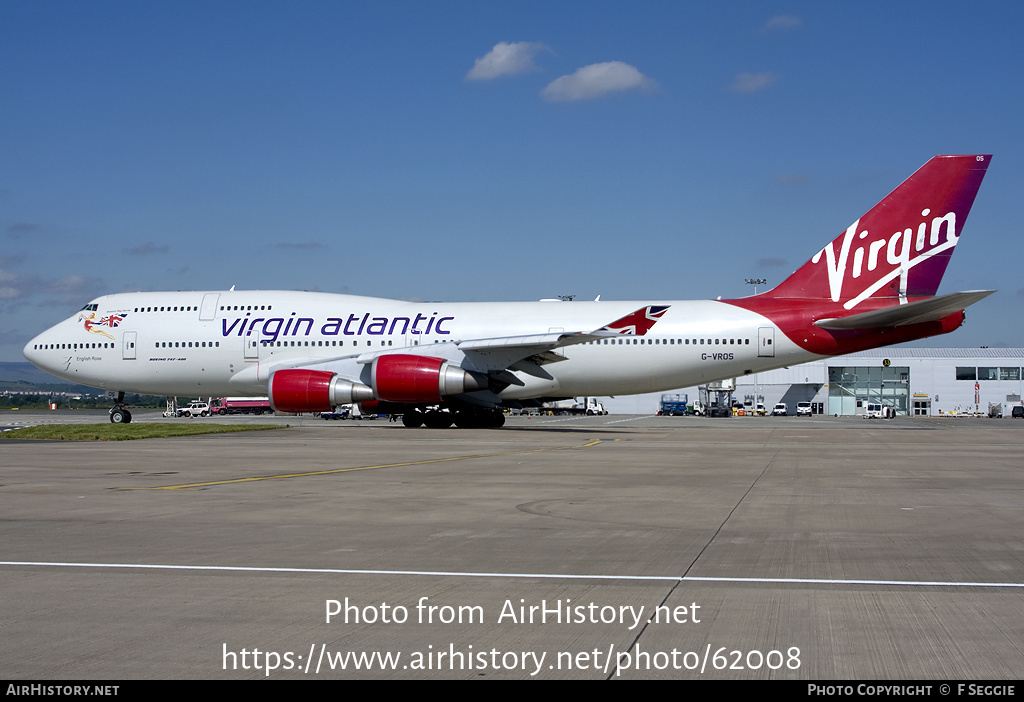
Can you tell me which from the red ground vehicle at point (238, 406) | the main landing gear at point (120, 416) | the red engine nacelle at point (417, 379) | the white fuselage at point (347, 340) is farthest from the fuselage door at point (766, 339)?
the red ground vehicle at point (238, 406)

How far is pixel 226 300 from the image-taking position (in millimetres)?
35125

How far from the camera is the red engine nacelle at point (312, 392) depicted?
29828 mm

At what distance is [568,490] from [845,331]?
20690 mm

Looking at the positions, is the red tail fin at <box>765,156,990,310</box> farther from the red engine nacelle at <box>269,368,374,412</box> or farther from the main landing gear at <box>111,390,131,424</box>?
the main landing gear at <box>111,390,131,424</box>

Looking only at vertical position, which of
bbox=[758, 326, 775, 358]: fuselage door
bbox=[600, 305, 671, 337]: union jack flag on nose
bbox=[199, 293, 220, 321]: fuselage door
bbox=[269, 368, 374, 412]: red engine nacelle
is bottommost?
bbox=[269, 368, 374, 412]: red engine nacelle

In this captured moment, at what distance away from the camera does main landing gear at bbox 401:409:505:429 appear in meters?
32.9

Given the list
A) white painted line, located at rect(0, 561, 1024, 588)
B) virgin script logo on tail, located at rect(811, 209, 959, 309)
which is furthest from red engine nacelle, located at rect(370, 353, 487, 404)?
white painted line, located at rect(0, 561, 1024, 588)

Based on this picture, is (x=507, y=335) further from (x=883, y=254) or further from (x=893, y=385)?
(x=893, y=385)

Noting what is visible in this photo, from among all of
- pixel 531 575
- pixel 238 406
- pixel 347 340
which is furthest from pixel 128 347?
pixel 238 406

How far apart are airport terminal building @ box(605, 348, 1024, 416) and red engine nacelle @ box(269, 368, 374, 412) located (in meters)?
59.3

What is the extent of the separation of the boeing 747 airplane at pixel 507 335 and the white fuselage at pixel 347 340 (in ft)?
0.17

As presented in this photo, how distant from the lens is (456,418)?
33094 millimetres

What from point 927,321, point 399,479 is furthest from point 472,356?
point 399,479
